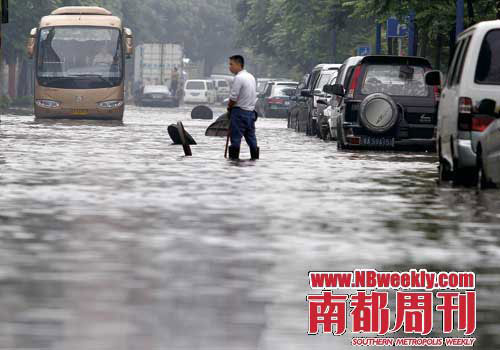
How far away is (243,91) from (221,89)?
81008 mm

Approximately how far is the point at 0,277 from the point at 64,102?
37.0m

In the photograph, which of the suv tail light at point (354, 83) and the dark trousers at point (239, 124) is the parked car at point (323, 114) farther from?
the dark trousers at point (239, 124)

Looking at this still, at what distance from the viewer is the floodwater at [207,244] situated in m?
8.16

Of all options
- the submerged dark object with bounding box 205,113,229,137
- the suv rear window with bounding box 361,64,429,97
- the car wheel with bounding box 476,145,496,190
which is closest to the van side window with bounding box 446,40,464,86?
the car wheel with bounding box 476,145,496,190

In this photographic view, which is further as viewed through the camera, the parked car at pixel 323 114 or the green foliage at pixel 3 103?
the green foliage at pixel 3 103

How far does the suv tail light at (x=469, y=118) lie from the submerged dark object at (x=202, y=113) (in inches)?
1476

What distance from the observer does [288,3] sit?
226 ft

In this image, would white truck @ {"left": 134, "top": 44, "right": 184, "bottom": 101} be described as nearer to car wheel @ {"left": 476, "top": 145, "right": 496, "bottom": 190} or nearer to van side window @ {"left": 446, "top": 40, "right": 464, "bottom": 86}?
van side window @ {"left": 446, "top": 40, "right": 464, "bottom": 86}

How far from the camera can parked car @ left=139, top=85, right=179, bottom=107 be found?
86062 millimetres

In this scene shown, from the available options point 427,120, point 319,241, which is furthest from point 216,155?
point 319,241

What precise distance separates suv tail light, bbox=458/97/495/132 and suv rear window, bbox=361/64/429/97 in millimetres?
9651

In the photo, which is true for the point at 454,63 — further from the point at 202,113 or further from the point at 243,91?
the point at 202,113

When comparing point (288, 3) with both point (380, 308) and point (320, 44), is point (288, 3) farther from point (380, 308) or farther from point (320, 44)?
point (380, 308)

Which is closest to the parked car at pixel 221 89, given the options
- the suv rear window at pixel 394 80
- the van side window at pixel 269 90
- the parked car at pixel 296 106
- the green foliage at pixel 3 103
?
the green foliage at pixel 3 103
